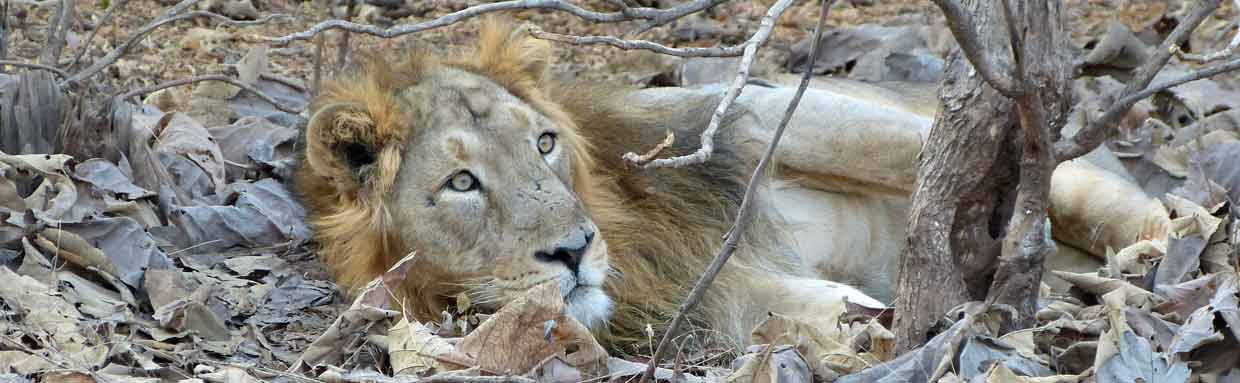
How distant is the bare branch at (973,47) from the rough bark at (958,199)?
30 cm

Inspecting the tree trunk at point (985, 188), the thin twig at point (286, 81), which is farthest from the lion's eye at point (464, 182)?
the thin twig at point (286, 81)

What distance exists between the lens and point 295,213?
5062mm

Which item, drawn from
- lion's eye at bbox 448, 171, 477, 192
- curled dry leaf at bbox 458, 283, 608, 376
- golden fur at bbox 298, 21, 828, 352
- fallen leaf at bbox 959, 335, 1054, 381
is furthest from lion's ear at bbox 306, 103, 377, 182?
fallen leaf at bbox 959, 335, 1054, 381

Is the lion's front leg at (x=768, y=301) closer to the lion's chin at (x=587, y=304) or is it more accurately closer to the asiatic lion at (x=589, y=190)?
the asiatic lion at (x=589, y=190)

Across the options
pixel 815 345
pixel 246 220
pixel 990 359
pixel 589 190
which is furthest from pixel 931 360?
pixel 246 220

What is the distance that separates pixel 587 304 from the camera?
3.79 meters


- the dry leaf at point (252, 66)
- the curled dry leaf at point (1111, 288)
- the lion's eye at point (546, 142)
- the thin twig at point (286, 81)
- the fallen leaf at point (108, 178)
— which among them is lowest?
the thin twig at point (286, 81)

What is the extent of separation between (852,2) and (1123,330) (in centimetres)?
626

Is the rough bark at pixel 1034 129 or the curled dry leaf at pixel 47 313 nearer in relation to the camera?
the rough bark at pixel 1034 129

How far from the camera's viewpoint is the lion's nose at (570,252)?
147 inches

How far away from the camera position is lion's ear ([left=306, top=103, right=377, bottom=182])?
394 centimetres

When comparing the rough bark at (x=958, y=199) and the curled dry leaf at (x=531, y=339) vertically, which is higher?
the rough bark at (x=958, y=199)

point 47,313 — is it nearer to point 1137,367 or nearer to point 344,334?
point 344,334

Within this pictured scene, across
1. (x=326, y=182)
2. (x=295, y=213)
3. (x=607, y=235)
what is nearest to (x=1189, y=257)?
(x=607, y=235)
